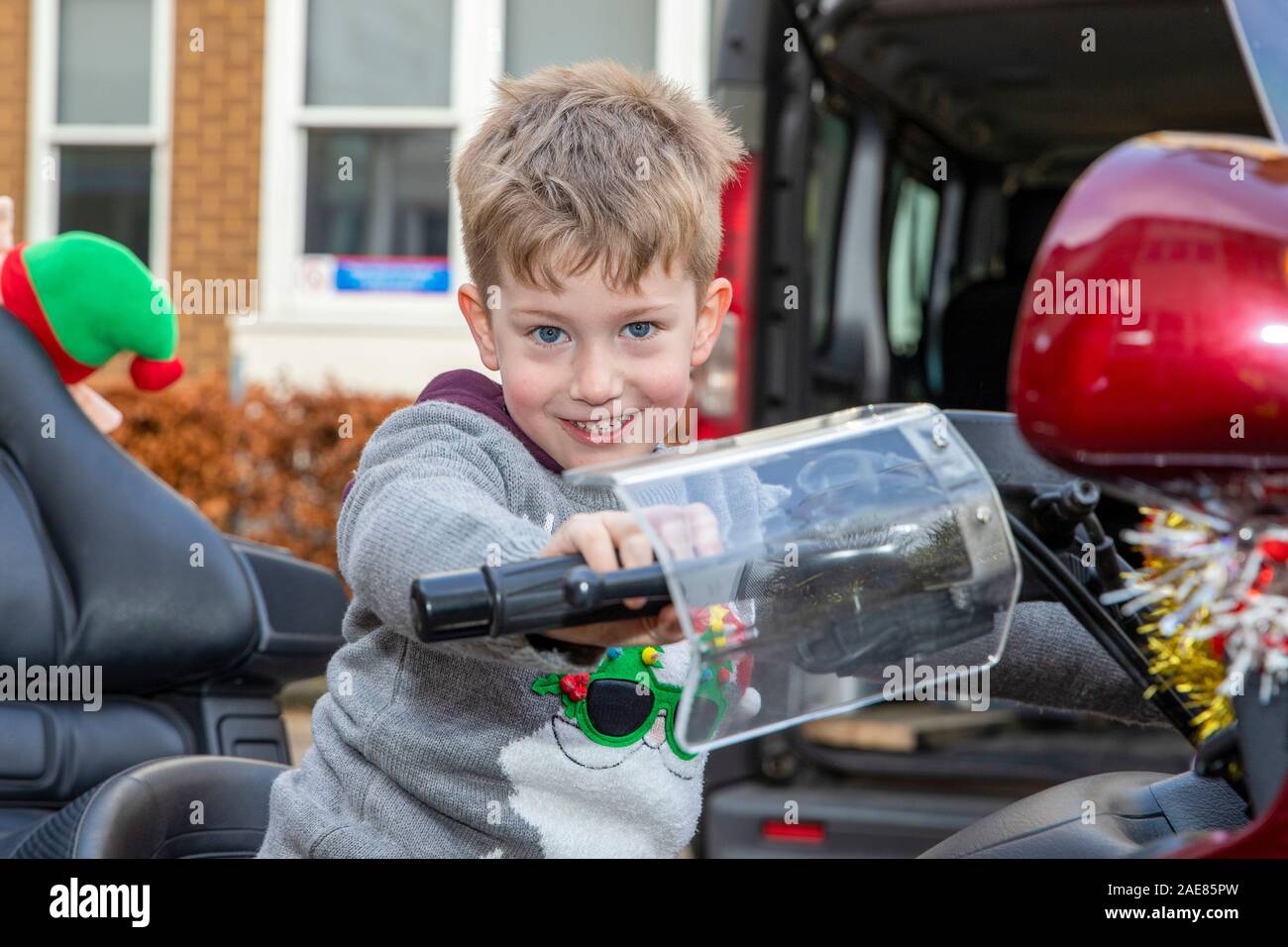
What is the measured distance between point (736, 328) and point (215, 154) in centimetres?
549

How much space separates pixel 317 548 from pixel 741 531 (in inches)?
240

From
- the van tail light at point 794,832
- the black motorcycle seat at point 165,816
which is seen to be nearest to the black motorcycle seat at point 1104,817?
the black motorcycle seat at point 165,816

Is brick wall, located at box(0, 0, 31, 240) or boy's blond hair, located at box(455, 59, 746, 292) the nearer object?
boy's blond hair, located at box(455, 59, 746, 292)

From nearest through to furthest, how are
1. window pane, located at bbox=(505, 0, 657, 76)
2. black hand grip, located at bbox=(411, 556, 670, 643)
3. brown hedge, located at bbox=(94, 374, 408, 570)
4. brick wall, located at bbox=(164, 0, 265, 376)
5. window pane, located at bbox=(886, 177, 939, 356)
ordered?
black hand grip, located at bbox=(411, 556, 670, 643) → window pane, located at bbox=(886, 177, 939, 356) → brown hedge, located at bbox=(94, 374, 408, 570) → window pane, located at bbox=(505, 0, 657, 76) → brick wall, located at bbox=(164, 0, 265, 376)

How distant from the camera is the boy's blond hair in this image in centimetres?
125

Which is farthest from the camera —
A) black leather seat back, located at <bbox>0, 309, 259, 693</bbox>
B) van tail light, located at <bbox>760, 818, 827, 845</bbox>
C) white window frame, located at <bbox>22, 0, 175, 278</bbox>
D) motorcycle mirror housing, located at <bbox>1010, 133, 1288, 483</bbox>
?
white window frame, located at <bbox>22, 0, 175, 278</bbox>

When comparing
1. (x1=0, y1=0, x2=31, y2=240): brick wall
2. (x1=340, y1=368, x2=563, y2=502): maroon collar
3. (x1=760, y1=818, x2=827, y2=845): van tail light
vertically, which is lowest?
(x1=760, y1=818, x2=827, y2=845): van tail light

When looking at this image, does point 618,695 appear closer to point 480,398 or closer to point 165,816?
point 480,398

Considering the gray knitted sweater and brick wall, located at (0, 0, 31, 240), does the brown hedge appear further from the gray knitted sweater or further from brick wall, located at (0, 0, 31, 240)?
the gray knitted sweater

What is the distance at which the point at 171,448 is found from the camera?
275 inches

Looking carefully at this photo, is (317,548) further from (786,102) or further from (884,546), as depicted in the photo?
(884,546)

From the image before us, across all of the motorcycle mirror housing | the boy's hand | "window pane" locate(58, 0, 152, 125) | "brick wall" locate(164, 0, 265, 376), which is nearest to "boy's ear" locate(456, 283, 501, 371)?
the boy's hand

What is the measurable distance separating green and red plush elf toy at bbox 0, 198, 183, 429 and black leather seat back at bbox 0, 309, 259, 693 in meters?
0.03
